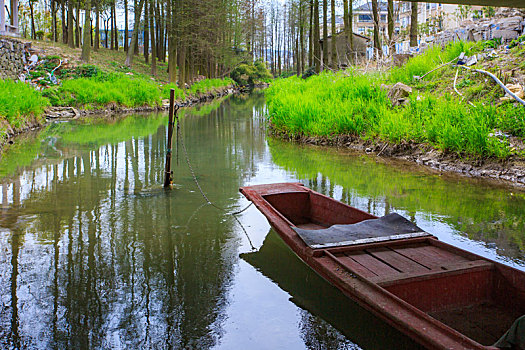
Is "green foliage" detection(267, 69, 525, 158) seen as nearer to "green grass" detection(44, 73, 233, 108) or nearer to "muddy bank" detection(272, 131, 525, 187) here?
"muddy bank" detection(272, 131, 525, 187)

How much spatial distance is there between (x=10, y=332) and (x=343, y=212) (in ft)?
11.3

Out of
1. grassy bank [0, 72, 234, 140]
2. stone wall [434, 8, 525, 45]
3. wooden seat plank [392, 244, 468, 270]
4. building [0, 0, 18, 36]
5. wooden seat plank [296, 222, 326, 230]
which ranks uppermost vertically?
building [0, 0, 18, 36]

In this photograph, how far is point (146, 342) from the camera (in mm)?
3521

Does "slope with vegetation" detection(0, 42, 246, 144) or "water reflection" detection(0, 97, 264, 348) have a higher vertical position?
"slope with vegetation" detection(0, 42, 246, 144)

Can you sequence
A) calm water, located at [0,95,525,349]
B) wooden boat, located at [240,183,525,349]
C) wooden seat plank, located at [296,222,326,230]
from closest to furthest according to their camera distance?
wooden boat, located at [240,183,525,349] → calm water, located at [0,95,525,349] → wooden seat plank, located at [296,222,326,230]

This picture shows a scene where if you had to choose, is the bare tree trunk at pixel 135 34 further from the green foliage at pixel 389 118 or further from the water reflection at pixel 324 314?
the water reflection at pixel 324 314

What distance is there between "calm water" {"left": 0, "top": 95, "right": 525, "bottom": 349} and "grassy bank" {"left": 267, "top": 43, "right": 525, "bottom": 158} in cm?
84

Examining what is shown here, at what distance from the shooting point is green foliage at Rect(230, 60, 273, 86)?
56875 millimetres

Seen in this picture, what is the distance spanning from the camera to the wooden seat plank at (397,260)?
3966 millimetres

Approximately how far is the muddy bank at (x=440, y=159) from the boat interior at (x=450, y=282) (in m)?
4.76

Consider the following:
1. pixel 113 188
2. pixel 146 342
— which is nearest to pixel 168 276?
pixel 146 342

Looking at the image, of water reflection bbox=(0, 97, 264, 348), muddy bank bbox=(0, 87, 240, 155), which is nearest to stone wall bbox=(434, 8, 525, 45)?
water reflection bbox=(0, 97, 264, 348)

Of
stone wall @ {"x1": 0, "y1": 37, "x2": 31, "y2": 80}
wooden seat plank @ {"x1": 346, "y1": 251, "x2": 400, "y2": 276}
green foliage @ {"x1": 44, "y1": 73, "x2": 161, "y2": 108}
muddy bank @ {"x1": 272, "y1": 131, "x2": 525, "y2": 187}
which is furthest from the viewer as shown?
green foliage @ {"x1": 44, "y1": 73, "x2": 161, "y2": 108}

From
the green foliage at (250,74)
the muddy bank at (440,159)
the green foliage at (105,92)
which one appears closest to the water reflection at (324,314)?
Result: the muddy bank at (440,159)
